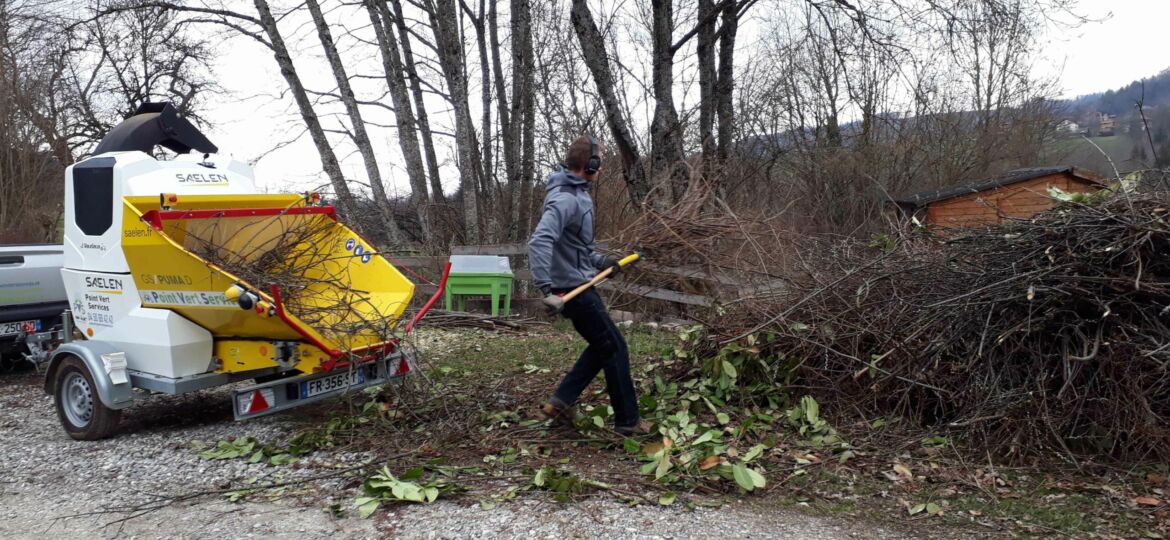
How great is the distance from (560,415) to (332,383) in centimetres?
181

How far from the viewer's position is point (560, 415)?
17.9 ft

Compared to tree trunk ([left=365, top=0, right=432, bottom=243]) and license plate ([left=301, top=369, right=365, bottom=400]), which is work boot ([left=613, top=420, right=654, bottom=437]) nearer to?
license plate ([left=301, top=369, right=365, bottom=400])

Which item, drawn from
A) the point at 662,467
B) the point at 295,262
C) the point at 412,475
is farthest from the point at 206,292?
the point at 662,467

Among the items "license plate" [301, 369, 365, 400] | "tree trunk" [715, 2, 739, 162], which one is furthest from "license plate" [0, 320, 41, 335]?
"tree trunk" [715, 2, 739, 162]

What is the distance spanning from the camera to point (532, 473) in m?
4.65

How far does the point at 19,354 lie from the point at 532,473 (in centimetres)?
760

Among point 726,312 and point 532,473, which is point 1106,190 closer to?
point 726,312

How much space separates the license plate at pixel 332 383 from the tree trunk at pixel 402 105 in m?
9.59

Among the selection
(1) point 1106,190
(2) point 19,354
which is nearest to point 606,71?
(1) point 1106,190

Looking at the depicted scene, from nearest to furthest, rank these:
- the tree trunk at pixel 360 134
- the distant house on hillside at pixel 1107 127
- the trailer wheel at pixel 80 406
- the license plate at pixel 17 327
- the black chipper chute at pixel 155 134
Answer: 1. the trailer wheel at pixel 80 406
2. the distant house on hillside at pixel 1107 127
3. the black chipper chute at pixel 155 134
4. the license plate at pixel 17 327
5. the tree trunk at pixel 360 134

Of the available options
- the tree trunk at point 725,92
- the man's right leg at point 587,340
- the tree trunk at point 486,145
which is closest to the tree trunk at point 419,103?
the tree trunk at point 486,145

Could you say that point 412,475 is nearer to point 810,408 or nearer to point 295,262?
point 295,262

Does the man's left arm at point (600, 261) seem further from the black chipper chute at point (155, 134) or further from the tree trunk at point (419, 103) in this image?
the tree trunk at point (419, 103)

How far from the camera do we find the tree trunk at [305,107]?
50.4 ft
